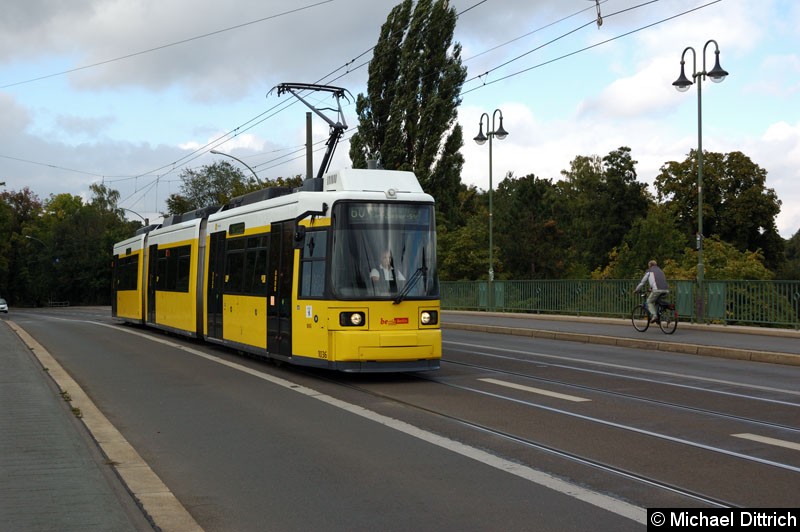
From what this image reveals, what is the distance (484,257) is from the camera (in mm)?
53625

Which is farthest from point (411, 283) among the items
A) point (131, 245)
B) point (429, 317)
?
point (131, 245)

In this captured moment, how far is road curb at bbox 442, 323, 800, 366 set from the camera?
54.3 ft

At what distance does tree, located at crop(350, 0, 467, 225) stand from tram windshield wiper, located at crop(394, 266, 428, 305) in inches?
1414

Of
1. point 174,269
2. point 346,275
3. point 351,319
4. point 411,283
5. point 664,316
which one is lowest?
point 664,316

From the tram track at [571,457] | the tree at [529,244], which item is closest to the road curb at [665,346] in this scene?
the tram track at [571,457]

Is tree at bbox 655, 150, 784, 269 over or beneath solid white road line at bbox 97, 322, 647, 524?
over

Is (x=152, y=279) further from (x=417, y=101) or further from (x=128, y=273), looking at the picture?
(x=417, y=101)

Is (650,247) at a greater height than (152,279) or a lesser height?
greater

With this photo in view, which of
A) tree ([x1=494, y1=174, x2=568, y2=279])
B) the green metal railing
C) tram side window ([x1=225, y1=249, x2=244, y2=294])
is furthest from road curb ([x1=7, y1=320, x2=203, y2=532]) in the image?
tree ([x1=494, y1=174, x2=568, y2=279])

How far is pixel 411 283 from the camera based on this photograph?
12.9 meters

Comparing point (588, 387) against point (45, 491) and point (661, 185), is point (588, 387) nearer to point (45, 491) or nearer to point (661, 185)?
point (45, 491)

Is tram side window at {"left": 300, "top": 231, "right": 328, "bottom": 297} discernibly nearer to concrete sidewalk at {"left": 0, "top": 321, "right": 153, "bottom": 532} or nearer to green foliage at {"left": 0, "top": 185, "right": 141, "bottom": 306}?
concrete sidewalk at {"left": 0, "top": 321, "right": 153, "bottom": 532}

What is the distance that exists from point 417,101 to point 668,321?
29155 millimetres

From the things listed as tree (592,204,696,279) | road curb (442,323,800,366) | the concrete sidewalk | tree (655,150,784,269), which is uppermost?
tree (655,150,784,269)
